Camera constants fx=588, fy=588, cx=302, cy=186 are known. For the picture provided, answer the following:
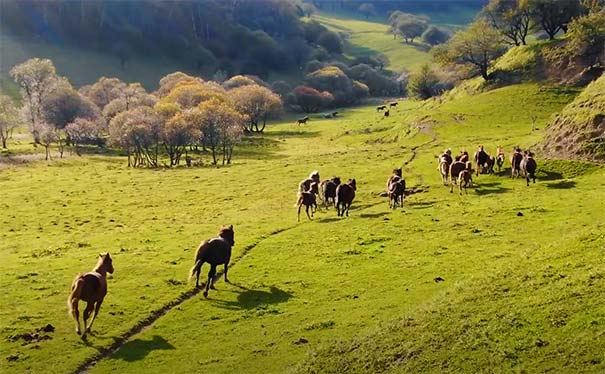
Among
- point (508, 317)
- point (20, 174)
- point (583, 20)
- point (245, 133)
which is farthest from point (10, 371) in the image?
point (245, 133)

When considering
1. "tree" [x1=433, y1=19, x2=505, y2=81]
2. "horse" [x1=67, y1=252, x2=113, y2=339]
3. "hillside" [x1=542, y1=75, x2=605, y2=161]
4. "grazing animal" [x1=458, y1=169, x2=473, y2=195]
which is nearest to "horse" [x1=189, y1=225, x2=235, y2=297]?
"horse" [x1=67, y1=252, x2=113, y2=339]

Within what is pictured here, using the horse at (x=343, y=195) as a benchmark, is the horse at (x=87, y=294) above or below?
below

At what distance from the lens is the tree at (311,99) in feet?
523

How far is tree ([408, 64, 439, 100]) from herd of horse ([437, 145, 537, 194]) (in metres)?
85.4

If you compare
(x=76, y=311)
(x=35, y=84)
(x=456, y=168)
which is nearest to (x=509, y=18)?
(x=456, y=168)

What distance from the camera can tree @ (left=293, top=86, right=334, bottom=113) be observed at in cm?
15938

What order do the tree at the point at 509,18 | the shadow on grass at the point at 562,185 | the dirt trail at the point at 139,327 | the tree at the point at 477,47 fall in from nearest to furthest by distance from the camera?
the dirt trail at the point at 139,327
the shadow on grass at the point at 562,185
the tree at the point at 477,47
the tree at the point at 509,18

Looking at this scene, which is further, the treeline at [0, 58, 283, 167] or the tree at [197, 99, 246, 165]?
the treeline at [0, 58, 283, 167]

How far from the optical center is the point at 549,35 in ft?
317

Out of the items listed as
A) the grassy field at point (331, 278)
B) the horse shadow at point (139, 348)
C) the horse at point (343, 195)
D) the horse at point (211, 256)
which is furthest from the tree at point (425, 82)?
the horse shadow at point (139, 348)

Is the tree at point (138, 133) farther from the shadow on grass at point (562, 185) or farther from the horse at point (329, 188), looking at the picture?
the shadow on grass at point (562, 185)

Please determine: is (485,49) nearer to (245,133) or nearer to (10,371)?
(245,133)

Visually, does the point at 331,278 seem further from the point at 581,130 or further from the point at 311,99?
the point at 311,99

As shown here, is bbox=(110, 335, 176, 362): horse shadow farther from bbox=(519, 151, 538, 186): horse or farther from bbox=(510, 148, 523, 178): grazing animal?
bbox=(510, 148, 523, 178): grazing animal
